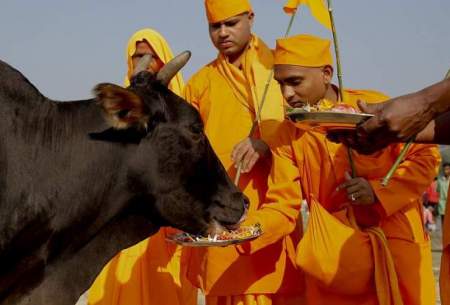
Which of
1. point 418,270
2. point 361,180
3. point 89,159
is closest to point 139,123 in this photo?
point 89,159

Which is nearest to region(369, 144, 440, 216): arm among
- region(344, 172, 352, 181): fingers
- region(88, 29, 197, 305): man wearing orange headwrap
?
region(344, 172, 352, 181): fingers

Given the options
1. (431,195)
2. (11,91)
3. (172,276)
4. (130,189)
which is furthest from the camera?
(431,195)

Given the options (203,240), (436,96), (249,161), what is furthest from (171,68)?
(436,96)

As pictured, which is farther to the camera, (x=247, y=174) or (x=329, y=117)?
(x=247, y=174)

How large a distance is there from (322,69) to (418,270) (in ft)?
4.26

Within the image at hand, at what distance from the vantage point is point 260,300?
562 cm

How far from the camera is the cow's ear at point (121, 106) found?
4355 millimetres

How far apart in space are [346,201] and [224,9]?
1698mm

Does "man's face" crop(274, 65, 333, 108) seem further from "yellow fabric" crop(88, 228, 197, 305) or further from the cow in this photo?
"yellow fabric" crop(88, 228, 197, 305)

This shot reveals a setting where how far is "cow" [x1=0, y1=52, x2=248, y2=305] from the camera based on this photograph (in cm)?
436

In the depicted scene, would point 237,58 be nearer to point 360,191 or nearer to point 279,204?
point 279,204

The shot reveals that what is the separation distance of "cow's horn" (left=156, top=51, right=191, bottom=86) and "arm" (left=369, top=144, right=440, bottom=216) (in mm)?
1262

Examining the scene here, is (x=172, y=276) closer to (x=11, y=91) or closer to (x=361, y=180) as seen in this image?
(x=361, y=180)

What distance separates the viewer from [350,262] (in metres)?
4.98
